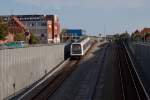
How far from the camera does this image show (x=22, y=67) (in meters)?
41.2

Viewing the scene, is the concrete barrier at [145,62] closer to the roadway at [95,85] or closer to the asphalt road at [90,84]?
the roadway at [95,85]

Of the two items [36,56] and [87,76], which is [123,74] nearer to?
[87,76]

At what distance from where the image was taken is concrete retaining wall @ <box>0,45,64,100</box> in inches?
1373

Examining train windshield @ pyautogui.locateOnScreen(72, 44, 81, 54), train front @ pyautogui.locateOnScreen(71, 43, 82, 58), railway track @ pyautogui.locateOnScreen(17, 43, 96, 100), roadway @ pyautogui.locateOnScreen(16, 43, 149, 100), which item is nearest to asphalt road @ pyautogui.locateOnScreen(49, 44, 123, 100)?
roadway @ pyautogui.locateOnScreen(16, 43, 149, 100)

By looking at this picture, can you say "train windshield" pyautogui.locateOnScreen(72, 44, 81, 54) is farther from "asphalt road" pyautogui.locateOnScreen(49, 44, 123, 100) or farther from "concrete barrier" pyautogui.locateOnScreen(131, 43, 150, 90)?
"concrete barrier" pyautogui.locateOnScreen(131, 43, 150, 90)

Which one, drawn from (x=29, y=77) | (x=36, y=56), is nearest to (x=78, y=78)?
(x=36, y=56)

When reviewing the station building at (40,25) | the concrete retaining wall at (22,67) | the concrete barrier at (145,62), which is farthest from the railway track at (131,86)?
the station building at (40,25)

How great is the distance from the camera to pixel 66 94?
3897cm

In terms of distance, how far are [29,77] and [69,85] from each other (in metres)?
4.14

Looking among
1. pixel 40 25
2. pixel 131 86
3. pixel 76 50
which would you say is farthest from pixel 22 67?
pixel 40 25

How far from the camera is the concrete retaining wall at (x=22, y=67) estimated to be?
34875 millimetres

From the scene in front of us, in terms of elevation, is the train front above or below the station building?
below

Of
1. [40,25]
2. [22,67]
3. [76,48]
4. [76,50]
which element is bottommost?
[76,50]

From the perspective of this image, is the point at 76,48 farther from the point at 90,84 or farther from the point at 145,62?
the point at 90,84
